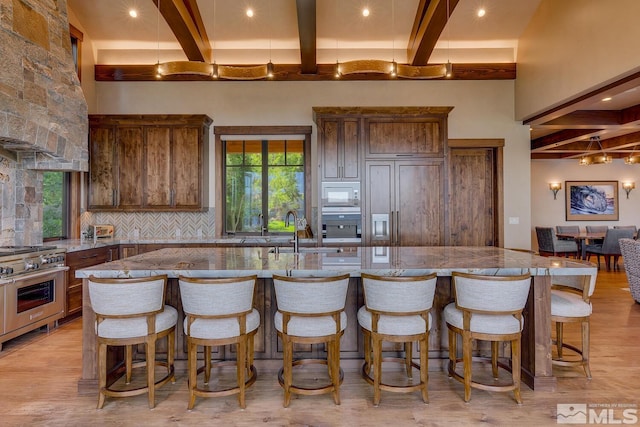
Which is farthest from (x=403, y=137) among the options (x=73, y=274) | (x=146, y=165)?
(x=73, y=274)

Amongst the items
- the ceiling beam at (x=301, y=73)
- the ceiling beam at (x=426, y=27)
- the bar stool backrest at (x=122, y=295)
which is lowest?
the bar stool backrest at (x=122, y=295)

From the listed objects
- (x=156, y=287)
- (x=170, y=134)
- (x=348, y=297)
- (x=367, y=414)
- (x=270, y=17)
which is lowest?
(x=367, y=414)

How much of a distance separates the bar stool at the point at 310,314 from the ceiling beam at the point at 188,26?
3.80 meters

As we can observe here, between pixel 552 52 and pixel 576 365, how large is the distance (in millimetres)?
3974

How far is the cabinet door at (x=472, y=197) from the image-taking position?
5.70 metres

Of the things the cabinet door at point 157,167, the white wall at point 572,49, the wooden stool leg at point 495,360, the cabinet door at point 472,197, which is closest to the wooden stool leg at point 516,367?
the wooden stool leg at point 495,360

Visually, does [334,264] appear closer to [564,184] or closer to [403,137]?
[403,137]

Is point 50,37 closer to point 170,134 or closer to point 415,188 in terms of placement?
point 170,134

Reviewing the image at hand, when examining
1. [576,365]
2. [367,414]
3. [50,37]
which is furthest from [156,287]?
[50,37]

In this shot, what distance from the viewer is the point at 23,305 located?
3.65 m

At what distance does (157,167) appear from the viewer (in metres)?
5.26

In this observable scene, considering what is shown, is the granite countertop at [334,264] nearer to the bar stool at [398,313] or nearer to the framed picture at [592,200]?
the bar stool at [398,313]

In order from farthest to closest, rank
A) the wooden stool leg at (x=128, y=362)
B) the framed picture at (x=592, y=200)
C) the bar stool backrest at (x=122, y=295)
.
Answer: the framed picture at (x=592, y=200)
the wooden stool leg at (x=128, y=362)
the bar stool backrest at (x=122, y=295)

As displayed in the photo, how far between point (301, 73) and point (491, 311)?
15.0 feet
